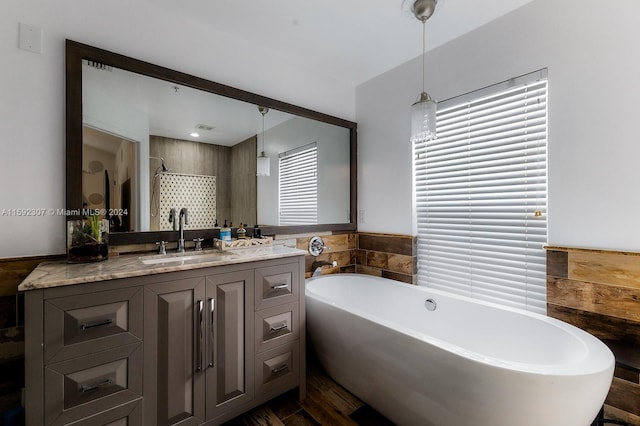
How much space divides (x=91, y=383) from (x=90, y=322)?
0.80 feet

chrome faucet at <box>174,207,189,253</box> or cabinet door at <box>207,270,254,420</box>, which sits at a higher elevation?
chrome faucet at <box>174,207,189,253</box>

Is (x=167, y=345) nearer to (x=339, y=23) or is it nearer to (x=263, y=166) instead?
(x=263, y=166)

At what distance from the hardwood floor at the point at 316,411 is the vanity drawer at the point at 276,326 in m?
0.40

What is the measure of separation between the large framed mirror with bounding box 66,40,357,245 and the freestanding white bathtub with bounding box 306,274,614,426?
84 centimetres

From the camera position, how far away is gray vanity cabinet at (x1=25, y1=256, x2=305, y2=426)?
102cm

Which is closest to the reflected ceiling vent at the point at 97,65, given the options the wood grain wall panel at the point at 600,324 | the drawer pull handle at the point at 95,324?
the drawer pull handle at the point at 95,324

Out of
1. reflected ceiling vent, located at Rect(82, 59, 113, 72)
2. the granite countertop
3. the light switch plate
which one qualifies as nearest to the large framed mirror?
reflected ceiling vent, located at Rect(82, 59, 113, 72)

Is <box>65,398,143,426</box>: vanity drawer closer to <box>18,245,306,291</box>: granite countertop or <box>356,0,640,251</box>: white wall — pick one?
<box>18,245,306,291</box>: granite countertop

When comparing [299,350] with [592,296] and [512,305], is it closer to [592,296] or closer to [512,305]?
[512,305]

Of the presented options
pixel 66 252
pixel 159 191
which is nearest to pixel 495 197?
pixel 159 191

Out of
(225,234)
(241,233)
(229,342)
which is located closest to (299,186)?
(241,233)

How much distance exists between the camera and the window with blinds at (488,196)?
1.73 meters

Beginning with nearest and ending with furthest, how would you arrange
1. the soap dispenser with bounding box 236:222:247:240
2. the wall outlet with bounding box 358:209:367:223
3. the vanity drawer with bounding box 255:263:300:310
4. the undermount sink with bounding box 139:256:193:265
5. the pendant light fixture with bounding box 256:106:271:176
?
the undermount sink with bounding box 139:256:193:265
the vanity drawer with bounding box 255:263:300:310
the soap dispenser with bounding box 236:222:247:240
the pendant light fixture with bounding box 256:106:271:176
the wall outlet with bounding box 358:209:367:223

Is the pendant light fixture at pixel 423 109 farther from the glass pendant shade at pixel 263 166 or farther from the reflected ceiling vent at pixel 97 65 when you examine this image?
the reflected ceiling vent at pixel 97 65
